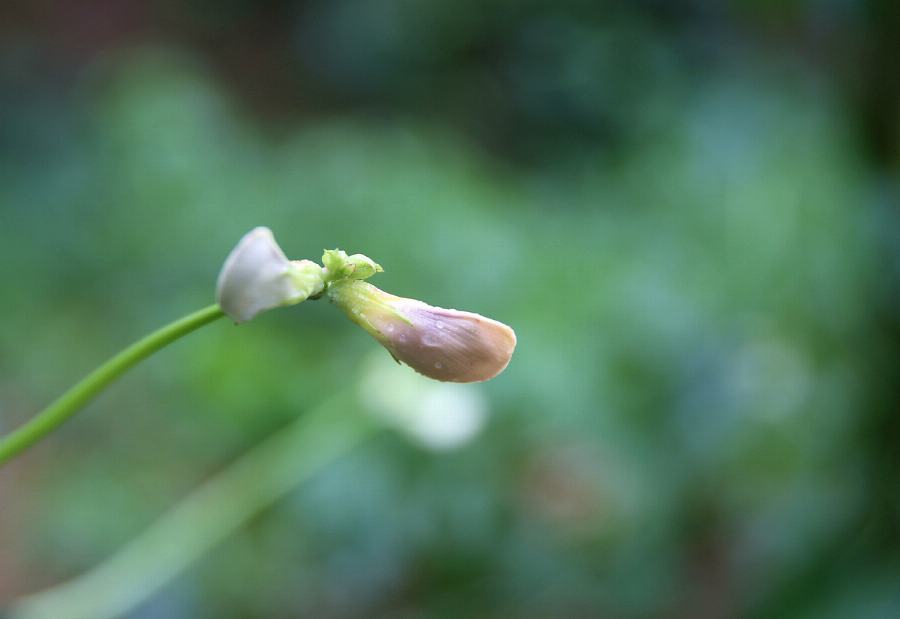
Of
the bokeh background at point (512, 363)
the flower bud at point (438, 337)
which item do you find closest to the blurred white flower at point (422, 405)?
the bokeh background at point (512, 363)

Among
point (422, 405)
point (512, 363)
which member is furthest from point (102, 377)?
point (512, 363)

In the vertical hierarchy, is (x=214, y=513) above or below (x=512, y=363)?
below

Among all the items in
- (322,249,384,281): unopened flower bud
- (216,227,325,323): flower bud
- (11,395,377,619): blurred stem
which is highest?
(11,395,377,619): blurred stem

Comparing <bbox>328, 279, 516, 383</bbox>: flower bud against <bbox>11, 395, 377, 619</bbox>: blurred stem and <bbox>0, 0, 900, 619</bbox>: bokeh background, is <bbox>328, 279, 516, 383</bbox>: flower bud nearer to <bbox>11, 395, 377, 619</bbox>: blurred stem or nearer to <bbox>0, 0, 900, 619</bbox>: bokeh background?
<bbox>0, 0, 900, 619</bbox>: bokeh background

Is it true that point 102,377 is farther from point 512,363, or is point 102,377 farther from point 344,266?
point 512,363

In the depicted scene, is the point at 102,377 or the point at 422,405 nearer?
the point at 102,377

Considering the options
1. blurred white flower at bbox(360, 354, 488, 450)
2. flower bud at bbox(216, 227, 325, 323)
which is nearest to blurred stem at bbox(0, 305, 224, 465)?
flower bud at bbox(216, 227, 325, 323)
